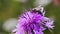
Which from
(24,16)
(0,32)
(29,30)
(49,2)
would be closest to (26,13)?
(24,16)

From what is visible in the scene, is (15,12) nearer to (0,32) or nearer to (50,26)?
(0,32)

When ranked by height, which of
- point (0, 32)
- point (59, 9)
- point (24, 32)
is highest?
point (59, 9)

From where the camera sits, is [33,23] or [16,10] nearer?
[33,23]

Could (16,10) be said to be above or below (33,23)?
above

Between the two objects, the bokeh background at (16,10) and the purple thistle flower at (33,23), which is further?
the bokeh background at (16,10)

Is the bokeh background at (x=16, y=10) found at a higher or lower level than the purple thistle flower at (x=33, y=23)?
higher
